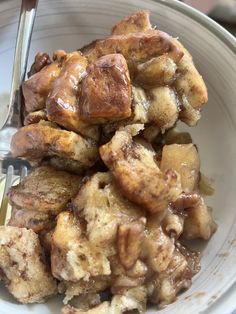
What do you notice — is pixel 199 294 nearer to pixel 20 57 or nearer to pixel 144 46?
pixel 144 46

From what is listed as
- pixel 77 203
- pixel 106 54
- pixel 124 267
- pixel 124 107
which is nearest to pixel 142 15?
pixel 106 54

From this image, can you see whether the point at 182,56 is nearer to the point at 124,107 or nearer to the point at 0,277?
the point at 124,107

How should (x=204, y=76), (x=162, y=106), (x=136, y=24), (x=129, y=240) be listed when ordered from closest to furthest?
(x=129, y=240) → (x=162, y=106) → (x=136, y=24) → (x=204, y=76)

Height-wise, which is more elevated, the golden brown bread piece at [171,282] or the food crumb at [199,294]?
the food crumb at [199,294]

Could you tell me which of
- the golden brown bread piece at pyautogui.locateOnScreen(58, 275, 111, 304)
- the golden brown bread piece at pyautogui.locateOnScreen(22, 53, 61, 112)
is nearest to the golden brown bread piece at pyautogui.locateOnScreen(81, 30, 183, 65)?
the golden brown bread piece at pyautogui.locateOnScreen(22, 53, 61, 112)

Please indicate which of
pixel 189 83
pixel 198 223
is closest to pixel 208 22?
pixel 189 83

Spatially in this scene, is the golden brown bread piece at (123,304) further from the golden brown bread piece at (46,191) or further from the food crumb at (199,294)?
the golden brown bread piece at (46,191)

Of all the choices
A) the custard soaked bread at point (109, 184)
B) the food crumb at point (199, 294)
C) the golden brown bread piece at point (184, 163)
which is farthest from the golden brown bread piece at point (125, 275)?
the golden brown bread piece at point (184, 163)

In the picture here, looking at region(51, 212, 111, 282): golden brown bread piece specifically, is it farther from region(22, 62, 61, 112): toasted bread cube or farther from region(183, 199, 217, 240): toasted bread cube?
region(22, 62, 61, 112): toasted bread cube
